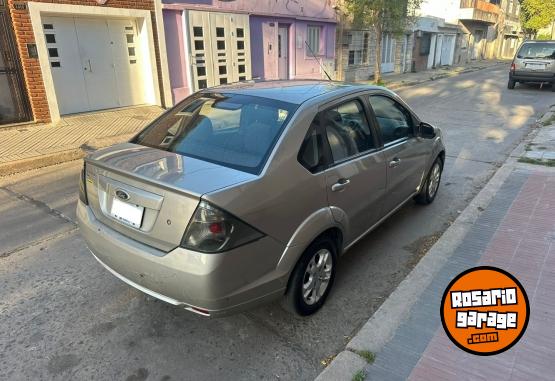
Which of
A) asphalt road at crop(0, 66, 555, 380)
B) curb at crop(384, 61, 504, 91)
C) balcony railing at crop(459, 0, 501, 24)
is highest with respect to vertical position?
balcony railing at crop(459, 0, 501, 24)

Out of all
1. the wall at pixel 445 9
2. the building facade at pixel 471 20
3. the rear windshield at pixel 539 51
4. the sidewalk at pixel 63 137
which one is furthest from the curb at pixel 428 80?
the sidewalk at pixel 63 137

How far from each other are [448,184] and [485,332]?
12.4 feet

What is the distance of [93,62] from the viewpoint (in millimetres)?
9773

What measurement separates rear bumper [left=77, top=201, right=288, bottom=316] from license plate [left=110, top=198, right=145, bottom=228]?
116 millimetres

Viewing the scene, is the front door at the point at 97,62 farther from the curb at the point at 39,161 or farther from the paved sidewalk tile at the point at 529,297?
the paved sidewalk tile at the point at 529,297

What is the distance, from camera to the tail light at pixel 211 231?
2230 millimetres

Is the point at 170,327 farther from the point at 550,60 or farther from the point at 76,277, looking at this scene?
the point at 550,60

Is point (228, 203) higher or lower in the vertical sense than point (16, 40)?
lower

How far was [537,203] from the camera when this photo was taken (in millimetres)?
4812

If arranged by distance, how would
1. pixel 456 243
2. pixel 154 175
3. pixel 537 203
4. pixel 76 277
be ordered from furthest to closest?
1. pixel 537 203
2. pixel 456 243
3. pixel 76 277
4. pixel 154 175

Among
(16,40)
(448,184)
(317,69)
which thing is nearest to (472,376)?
(448,184)

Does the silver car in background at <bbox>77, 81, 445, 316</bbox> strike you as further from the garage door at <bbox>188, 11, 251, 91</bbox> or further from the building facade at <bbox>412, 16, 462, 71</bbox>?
the building facade at <bbox>412, 16, 462, 71</bbox>

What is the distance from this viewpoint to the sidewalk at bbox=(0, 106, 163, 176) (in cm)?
661

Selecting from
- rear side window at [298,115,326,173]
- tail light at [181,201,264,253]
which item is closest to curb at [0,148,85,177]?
tail light at [181,201,264,253]
